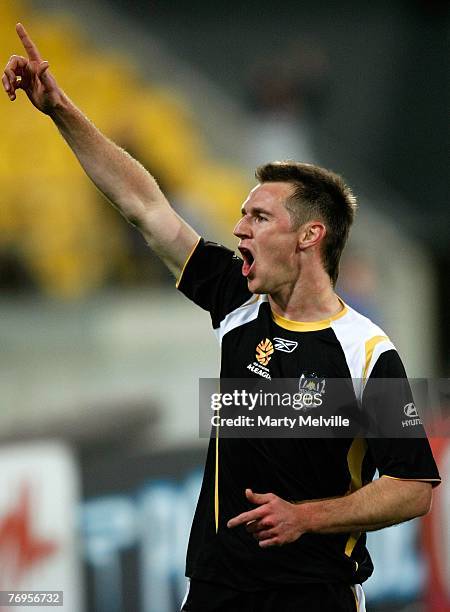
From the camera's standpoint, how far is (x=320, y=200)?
11.5ft

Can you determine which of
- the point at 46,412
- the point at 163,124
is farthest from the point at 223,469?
the point at 163,124

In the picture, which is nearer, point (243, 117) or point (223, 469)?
point (223, 469)

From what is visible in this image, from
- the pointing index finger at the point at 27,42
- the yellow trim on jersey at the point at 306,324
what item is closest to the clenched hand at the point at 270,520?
the yellow trim on jersey at the point at 306,324

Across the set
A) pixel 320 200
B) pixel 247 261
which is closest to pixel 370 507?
pixel 247 261

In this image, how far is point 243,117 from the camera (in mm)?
9328

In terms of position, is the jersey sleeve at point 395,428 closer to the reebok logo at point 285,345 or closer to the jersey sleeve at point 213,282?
the reebok logo at point 285,345

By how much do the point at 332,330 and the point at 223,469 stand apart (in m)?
0.56

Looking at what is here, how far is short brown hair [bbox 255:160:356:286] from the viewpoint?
3.48m

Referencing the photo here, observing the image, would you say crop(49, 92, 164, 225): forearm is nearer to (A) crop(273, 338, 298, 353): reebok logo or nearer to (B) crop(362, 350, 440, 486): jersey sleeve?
(A) crop(273, 338, 298, 353): reebok logo

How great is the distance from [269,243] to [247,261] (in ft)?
0.32

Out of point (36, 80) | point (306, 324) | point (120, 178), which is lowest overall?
point (306, 324)

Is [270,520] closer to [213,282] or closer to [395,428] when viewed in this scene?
[395,428]

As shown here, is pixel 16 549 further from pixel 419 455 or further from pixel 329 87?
pixel 329 87

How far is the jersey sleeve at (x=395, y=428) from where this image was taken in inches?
124
